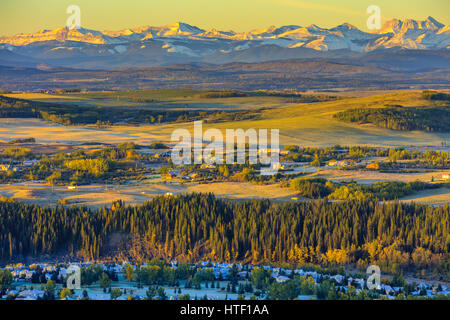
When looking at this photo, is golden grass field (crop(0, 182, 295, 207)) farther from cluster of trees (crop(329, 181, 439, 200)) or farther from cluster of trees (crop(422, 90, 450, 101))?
cluster of trees (crop(422, 90, 450, 101))

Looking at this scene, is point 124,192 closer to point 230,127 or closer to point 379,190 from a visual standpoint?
point 379,190

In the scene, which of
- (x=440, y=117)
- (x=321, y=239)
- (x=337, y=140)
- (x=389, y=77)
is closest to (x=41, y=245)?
(x=321, y=239)

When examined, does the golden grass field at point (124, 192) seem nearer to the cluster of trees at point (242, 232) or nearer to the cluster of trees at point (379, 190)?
the cluster of trees at point (379, 190)

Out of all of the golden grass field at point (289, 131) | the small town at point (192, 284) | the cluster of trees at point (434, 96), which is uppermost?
the cluster of trees at point (434, 96)

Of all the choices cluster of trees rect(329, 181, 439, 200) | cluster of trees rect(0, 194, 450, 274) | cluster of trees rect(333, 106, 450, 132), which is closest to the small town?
cluster of trees rect(0, 194, 450, 274)

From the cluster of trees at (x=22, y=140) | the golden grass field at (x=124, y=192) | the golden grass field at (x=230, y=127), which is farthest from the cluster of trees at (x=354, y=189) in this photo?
the cluster of trees at (x=22, y=140)

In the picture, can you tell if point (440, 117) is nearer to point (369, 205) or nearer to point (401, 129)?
point (401, 129)
